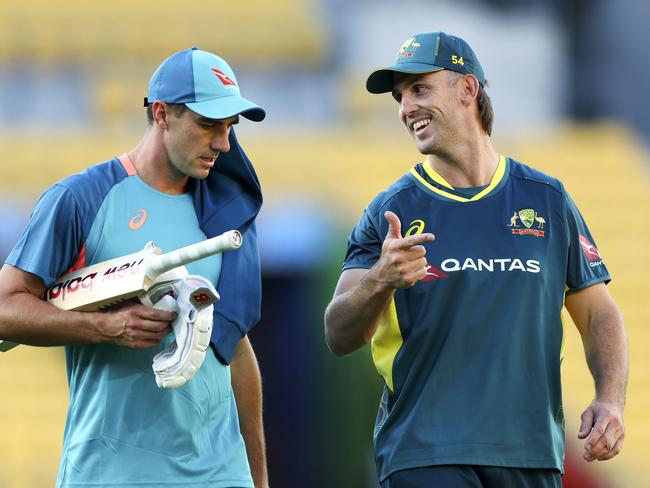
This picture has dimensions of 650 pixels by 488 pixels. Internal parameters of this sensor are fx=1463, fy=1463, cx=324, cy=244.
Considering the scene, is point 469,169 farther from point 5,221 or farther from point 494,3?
point 494,3

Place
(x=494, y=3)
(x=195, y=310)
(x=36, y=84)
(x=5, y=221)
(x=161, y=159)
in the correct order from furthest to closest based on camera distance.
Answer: (x=494, y=3) → (x=36, y=84) → (x=5, y=221) → (x=161, y=159) → (x=195, y=310)

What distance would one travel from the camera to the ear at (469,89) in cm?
459

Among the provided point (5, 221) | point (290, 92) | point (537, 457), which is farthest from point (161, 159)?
point (290, 92)

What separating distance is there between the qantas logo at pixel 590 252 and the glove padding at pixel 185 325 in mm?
1204

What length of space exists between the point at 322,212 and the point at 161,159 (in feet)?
21.3

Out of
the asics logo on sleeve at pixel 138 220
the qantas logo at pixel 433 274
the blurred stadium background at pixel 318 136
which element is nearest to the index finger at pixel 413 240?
the qantas logo at pixel 433 274

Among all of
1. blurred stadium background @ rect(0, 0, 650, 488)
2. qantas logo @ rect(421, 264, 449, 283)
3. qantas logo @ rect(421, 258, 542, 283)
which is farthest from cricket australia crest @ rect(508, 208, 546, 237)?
blurred stadium background @ rect(0, 0, 650, 488)

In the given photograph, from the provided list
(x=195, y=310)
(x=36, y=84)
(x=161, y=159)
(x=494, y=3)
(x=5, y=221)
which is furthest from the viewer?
(x=494, y=3)

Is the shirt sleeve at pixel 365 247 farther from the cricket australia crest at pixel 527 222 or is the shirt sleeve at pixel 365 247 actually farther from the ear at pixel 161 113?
the ear at pixel 161 113

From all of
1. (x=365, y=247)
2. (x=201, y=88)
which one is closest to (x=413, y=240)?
(x=365, y=247)

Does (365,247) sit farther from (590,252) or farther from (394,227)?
(590,252)

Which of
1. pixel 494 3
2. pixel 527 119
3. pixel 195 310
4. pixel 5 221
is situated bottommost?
pixel 195 310

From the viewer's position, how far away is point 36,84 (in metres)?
13.7

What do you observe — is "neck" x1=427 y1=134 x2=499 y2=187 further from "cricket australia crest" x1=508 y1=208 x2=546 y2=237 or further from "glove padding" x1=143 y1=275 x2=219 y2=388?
"glove padding" x1=143 y1=275 x2=219 y2=388
